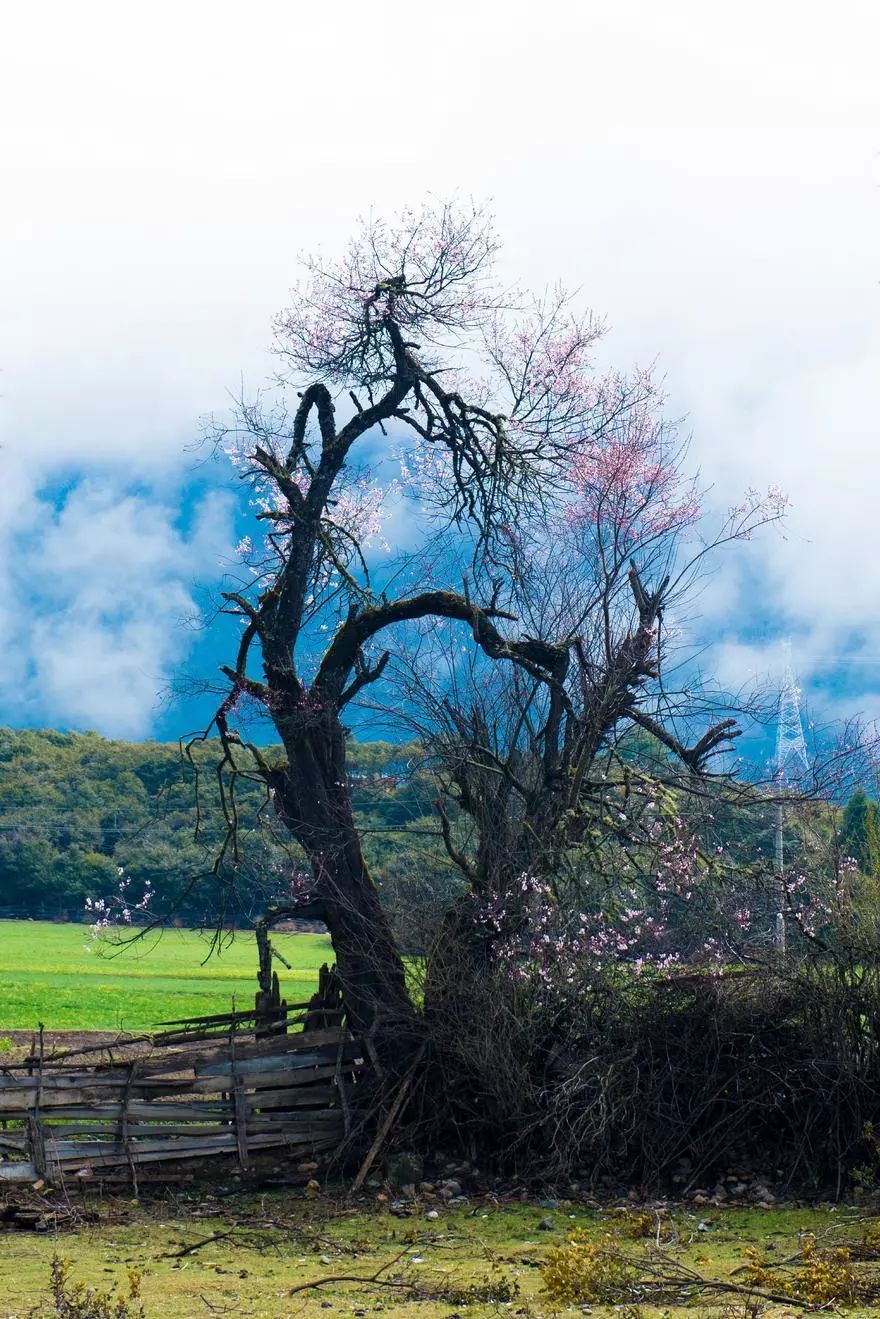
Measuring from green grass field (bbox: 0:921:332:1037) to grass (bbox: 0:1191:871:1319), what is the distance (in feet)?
20.0

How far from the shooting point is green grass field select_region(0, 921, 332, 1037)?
1300 inches

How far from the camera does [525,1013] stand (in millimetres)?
12203

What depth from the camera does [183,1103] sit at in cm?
1209

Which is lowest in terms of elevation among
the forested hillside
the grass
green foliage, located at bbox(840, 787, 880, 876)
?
the grass

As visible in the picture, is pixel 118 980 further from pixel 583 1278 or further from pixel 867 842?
pixel 583 1278

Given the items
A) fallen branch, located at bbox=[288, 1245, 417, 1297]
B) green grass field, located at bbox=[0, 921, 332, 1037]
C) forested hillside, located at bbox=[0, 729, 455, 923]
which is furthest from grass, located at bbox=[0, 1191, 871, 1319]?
forested hillside, located at bbox=[0, 729, 455, 923]

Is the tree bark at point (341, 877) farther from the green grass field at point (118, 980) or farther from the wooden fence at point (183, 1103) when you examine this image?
the green grass field at point (118, 980)

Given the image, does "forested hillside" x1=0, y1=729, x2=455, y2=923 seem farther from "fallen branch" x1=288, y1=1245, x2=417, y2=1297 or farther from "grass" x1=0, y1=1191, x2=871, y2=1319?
"fallen branch" x1=288, y1=1245, x2=417, y2=1297

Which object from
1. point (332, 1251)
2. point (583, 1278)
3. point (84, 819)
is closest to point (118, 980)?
point (84, 819)

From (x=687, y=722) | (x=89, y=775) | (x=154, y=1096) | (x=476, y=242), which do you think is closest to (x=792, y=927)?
(x=687, y=722)

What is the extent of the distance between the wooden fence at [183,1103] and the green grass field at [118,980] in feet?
13.7

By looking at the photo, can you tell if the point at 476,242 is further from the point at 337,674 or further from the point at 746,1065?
the point at 746,1065

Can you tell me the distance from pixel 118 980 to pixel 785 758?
41.9m

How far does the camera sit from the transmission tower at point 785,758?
13258 mm
